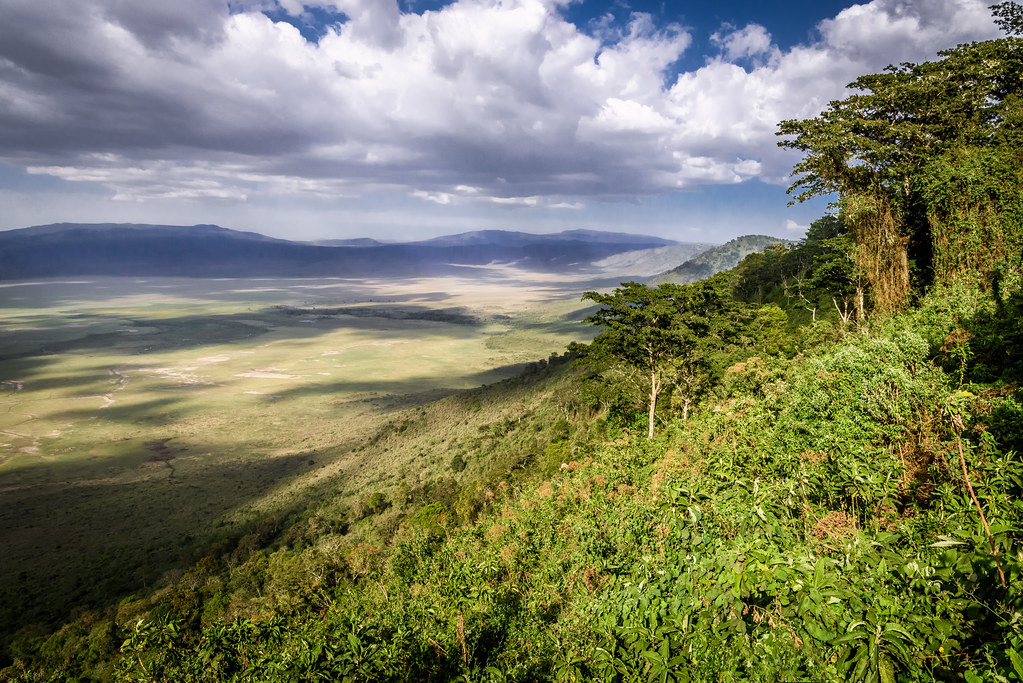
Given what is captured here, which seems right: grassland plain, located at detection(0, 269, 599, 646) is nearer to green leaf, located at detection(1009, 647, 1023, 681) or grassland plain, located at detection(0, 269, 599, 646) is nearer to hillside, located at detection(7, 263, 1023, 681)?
hillside, located at detection(7, 263, 1023, 681)

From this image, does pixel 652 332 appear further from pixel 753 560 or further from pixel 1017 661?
pixel 1017 661

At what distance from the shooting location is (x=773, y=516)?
5.21 m

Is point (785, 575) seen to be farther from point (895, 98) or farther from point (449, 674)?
point (895, 98)

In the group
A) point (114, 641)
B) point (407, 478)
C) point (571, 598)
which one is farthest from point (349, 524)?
point (571, 598)

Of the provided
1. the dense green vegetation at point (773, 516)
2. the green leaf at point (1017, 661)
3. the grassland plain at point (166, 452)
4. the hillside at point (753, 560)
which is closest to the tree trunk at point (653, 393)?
the dense green vegetation at point (773, 516)

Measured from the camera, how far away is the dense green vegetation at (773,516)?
13.0 feet

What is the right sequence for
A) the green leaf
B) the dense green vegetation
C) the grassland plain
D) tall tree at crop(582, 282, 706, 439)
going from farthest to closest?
the grassland plain < tall tree at crop(582, 282, 706, 439) < the dense green vegetation < the green leaf

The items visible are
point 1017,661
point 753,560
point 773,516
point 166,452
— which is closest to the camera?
point 1017,661

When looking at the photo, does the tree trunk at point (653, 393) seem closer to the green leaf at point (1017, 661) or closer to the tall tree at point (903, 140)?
the tall tree at point (903, 140)

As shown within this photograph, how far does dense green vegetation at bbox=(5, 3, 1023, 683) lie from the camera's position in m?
3.96

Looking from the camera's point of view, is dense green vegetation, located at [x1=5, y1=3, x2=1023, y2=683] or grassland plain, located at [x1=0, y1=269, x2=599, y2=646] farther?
grassland plain, located at [x1=0, y1=269, x2=599, y2=646]

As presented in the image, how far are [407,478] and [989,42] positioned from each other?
53.6 meters

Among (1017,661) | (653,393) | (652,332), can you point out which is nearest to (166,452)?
(653,393)

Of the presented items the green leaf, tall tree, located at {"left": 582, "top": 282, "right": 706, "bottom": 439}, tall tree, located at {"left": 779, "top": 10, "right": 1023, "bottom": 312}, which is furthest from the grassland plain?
the green leaf
